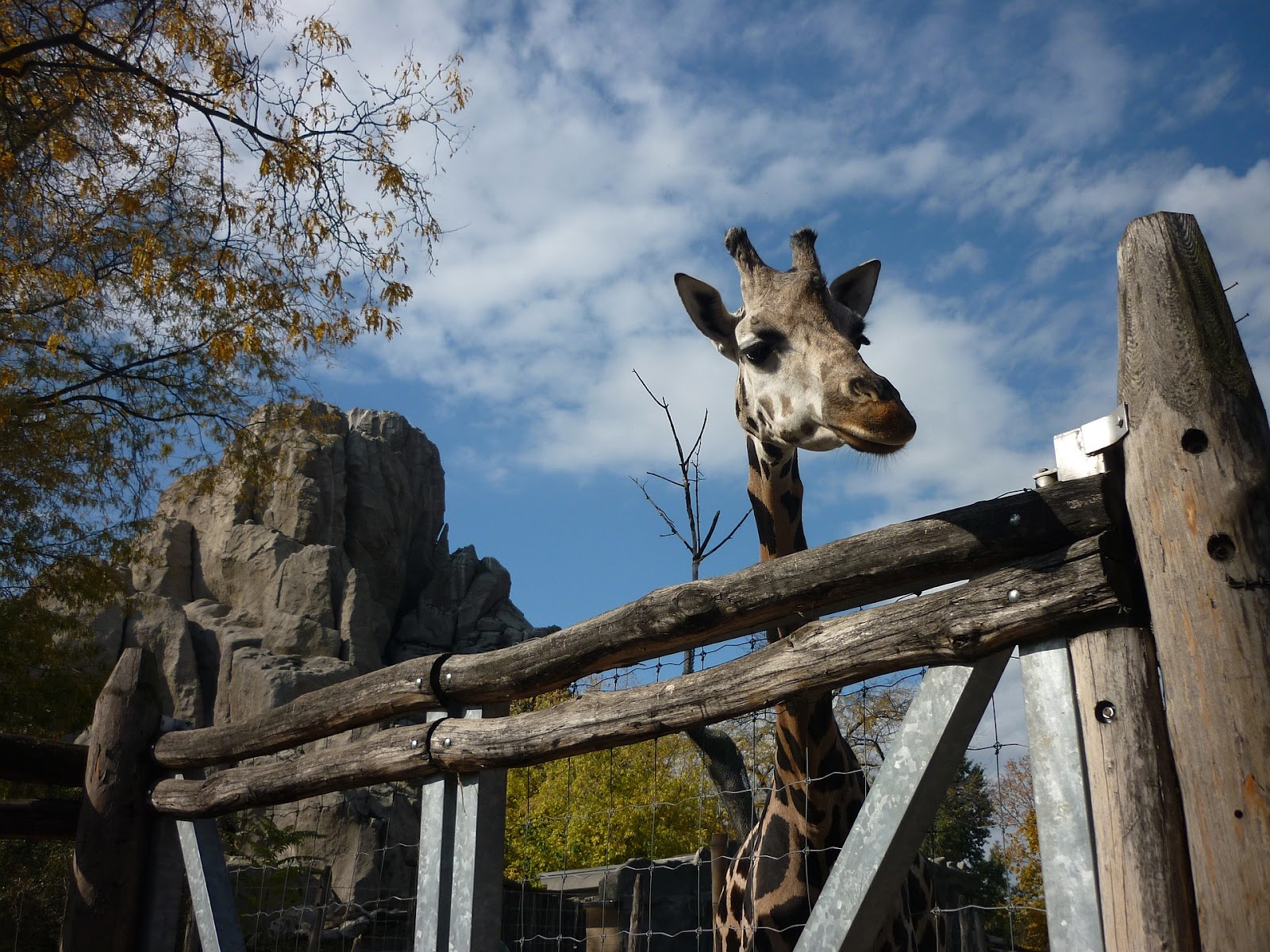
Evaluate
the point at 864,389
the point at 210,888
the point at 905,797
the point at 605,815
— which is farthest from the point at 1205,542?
the point at 605,815

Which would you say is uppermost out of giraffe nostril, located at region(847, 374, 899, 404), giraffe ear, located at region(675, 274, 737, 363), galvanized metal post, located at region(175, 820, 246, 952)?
giraffe ear, located at region(675, 274, 737, 363)

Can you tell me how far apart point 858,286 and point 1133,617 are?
3.07 meters

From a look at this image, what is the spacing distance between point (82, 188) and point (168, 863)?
390 inches

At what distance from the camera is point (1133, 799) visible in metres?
1.96

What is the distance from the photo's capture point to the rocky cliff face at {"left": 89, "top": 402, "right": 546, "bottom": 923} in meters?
27.6

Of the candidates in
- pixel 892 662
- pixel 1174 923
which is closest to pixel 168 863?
pixel 892 662

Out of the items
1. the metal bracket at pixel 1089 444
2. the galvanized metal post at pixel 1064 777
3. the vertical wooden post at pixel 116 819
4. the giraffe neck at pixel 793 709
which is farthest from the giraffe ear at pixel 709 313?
the vertical wooden post at pixel 116 819

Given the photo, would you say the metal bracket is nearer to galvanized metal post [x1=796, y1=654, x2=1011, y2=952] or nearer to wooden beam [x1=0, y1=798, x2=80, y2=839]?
galvanized metal post [x1=796, y1=654, x2=1011, y2=952]

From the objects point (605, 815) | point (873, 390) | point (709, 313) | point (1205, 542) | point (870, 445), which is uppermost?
point (709, 313)

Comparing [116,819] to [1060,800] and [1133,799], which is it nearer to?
[1060,800]

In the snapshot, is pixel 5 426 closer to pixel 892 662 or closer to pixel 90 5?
pixel 90 5

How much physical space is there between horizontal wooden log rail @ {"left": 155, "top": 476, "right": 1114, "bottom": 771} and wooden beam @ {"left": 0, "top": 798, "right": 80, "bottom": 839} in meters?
1.34

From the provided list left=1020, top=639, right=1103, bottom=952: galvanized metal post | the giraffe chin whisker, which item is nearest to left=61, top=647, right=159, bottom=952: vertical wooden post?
the giraffe chin whisker

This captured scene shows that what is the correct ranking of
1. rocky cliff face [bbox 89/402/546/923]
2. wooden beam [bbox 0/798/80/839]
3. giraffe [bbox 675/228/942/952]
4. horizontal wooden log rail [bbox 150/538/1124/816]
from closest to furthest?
horizontal wooden log rail [bbox 150/538/1124/816] < giraffe [bbox 675/228/942/952] < wooden beam [bbox 0/798/80/839] < rocky cliff face [bbox 89/402/546/923]
